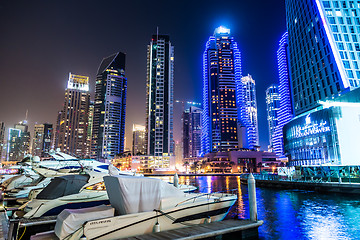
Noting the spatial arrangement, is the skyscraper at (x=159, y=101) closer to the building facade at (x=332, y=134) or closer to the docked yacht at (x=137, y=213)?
the building facade at (x=332, y=134)

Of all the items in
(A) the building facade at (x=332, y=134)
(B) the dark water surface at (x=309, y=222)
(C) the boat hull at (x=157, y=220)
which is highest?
(A) the building facade at (x=332, y=134)

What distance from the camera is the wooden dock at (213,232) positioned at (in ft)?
27.6

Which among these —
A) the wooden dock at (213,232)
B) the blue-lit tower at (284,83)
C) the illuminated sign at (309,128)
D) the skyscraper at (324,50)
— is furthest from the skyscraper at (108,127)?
the wooden dock at (213,232)

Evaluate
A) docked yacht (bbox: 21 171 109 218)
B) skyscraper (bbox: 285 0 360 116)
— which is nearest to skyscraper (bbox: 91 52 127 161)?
skyscraper (bbox: 285 0 360 116)

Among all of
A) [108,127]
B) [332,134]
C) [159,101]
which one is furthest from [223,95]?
[332,134]

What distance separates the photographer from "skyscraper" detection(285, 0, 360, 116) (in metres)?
65.6

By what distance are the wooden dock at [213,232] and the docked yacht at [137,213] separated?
18.3 inches

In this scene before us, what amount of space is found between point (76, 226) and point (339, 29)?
291 ft

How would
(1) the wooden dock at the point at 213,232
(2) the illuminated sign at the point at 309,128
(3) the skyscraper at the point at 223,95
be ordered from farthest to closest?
(3) the skyscraper at the point at 223,95 < (2) the illuminated sign at the point at 309,128 < (1) the wooden dock at the point at 213,232

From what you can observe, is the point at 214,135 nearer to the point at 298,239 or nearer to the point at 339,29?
the point at 339,29

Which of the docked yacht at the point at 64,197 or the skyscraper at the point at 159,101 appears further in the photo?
the skyscraper at the point at 159,101

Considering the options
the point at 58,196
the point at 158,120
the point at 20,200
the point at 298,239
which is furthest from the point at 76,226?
the point at 158,120

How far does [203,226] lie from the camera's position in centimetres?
997

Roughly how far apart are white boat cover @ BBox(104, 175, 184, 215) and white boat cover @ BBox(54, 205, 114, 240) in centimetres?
58
